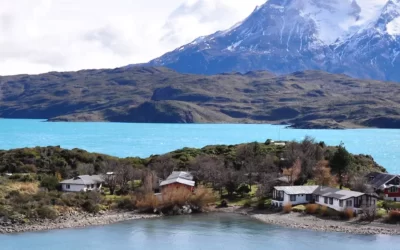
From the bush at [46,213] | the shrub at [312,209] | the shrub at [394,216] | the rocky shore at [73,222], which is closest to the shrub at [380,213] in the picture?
the shrub at [394,216]

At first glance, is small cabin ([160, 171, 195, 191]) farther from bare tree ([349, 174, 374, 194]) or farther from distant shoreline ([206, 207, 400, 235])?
bare tree ([349, 174, 374, 194])

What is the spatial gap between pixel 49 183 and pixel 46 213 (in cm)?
A: 763

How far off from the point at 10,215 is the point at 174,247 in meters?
12.7

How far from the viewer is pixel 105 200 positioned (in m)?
48.1

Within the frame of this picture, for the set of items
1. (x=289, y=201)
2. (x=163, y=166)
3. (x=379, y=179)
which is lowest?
(x=289, y=201)

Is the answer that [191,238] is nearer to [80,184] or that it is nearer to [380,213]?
[380,213]

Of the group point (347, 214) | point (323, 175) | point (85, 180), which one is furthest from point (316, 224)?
point (85, 180)

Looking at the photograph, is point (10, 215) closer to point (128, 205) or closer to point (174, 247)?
point (128, 205)

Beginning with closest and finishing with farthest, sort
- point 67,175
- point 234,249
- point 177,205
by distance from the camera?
point 234,249 → point 177,205 → point 67,175

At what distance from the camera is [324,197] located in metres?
46.1

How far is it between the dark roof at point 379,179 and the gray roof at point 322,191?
216 inches

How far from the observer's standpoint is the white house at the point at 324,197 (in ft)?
145

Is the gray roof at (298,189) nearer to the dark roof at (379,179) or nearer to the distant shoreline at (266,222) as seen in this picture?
the distant shoreline at (266,222)

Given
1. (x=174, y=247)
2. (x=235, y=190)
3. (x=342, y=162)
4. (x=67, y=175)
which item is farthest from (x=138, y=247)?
(x=342, y=162)
